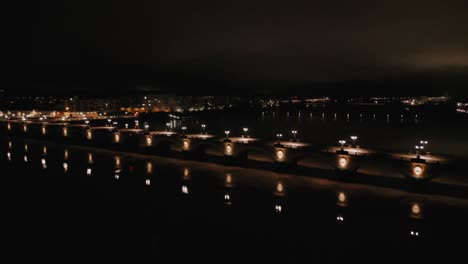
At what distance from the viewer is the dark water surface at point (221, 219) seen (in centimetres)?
1524

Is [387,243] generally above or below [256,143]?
below

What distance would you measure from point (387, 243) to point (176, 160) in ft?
65.5

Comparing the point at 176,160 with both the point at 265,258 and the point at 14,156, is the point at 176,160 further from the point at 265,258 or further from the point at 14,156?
the point at 265,258

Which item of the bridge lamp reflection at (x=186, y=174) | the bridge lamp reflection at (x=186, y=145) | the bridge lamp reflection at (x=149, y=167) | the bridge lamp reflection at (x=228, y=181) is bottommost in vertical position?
the bridge lamp reflection at (x=149, y=167)

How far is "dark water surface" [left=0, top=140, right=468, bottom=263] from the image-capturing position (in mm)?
15242

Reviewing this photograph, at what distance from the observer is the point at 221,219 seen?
1878 cm

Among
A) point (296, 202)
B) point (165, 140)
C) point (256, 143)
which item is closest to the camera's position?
point (296, 202)

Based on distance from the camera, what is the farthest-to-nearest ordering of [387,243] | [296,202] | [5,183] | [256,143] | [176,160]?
[176,160] → [256,143] → [5,183] → [296,202] → [387,243]

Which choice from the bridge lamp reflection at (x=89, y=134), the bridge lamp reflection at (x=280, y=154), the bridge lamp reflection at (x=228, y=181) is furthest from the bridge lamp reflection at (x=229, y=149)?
the bridge lamp reflection at (x=89, y=134)

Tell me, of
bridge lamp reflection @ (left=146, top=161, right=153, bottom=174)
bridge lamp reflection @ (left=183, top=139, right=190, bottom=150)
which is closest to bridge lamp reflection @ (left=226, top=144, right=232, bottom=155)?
bridge lamp reflection @ (left=183, top=139, right=190, bottom=150)

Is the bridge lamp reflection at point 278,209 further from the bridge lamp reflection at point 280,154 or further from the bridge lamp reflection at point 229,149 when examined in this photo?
the bridge lamp reflection at point 229,149

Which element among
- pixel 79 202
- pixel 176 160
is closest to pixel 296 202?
pixel 79 202

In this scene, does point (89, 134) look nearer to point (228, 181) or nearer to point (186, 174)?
point (186, 174)

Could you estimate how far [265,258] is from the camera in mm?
14664
